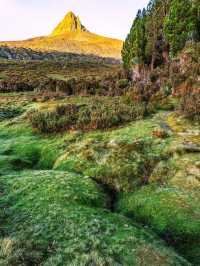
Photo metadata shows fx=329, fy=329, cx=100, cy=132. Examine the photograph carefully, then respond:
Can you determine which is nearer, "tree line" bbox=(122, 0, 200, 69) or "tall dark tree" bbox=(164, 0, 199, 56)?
"tall dark tree" bbox=(164, 0, 199, 56)

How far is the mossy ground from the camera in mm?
8742

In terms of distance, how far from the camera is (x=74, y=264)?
7977mm

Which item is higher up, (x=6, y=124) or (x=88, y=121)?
(x=88, y=121)

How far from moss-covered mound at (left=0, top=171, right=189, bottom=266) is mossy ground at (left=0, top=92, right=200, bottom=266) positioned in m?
0.03

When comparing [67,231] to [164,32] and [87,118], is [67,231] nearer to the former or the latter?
[87,118]

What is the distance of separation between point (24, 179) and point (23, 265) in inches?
239

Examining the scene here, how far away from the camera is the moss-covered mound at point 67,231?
27.4ft

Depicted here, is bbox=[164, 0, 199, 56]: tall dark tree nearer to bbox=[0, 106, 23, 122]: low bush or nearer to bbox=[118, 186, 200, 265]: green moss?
bbox=[0, 106, 23, 122]: low bush

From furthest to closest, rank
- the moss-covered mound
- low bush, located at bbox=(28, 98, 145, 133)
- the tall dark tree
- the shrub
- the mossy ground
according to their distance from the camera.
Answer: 1. the tall dark tree
2. low bush, located at bbox=(28, 98, 145, 133)
3. the shrub
4. the mossy ground
5. the moss-covered mound

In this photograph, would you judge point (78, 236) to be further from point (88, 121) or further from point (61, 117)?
point (61, 117)

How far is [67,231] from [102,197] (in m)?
3.27

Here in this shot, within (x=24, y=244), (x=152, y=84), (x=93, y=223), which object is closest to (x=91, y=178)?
(x=93, y=223)

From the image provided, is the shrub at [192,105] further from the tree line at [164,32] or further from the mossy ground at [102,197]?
the tree line at [164,32]

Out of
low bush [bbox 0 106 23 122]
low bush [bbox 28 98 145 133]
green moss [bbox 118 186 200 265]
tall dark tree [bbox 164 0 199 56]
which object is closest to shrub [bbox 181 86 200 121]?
low bush [bbox 28 98 145 133]
